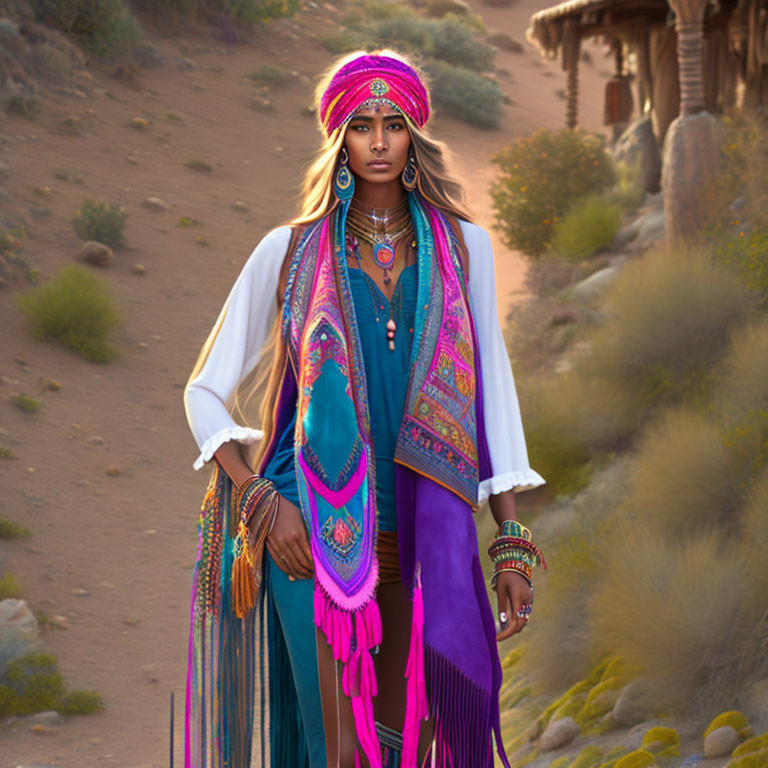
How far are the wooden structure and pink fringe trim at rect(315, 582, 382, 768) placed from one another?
1290 cm

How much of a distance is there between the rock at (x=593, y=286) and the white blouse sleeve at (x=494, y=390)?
9066mm

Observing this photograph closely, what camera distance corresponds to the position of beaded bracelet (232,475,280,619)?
2.45 m

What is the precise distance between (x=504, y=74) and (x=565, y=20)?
1681 centimetres

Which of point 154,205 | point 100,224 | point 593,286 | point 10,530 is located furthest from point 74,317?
point 593,286

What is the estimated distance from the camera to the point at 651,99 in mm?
16609

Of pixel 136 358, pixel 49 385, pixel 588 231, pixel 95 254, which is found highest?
pixel 95 254

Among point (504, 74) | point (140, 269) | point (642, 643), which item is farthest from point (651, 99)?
point (504, 74)

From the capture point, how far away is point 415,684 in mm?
2471

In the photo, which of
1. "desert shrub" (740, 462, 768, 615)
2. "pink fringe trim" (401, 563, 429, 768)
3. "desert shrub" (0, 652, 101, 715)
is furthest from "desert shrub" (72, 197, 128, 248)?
"pink fringe trim" (401, 563, 429, 768)

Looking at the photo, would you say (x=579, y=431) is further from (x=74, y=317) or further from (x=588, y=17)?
(x=588, y=17)

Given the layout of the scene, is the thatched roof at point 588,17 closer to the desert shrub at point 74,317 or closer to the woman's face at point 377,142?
the desert shrub at point 74,317

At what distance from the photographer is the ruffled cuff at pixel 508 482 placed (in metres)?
2.66

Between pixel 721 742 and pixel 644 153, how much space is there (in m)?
13.0

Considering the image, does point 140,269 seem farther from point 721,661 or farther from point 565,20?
point 721,661
